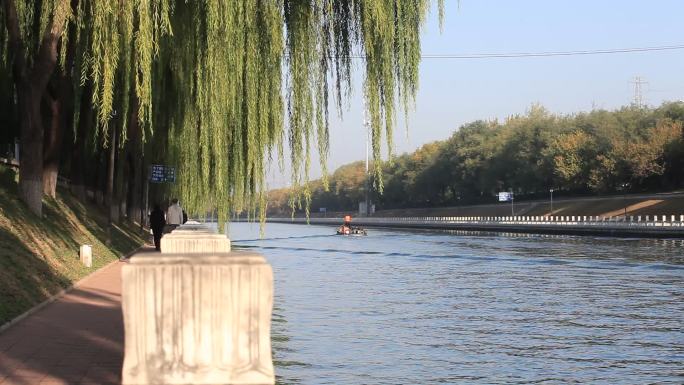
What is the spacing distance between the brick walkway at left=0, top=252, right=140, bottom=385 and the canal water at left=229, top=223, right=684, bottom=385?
2.34 meters

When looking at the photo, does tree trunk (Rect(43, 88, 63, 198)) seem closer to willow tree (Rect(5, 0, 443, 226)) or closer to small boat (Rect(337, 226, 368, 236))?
willow tree (Rect(5, 0, 443, 226))

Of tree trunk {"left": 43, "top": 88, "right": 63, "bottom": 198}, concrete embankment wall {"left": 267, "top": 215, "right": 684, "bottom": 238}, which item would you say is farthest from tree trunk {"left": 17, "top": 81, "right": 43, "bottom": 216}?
concrete embankment wall {"left": 267, "top": 215, "right": 684, "bottom": 238}

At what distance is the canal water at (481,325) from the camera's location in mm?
12086

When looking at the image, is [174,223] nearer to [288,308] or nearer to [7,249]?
[288,308]

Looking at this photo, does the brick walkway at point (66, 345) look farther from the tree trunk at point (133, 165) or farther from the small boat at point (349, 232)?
the small boat at point (349, 232)

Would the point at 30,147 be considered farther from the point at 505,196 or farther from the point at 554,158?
the point at 505,196

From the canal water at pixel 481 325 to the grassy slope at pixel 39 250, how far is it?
3.94 m

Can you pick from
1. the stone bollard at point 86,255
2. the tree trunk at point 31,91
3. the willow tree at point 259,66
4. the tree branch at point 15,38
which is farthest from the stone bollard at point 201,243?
the stone bollard at point 86,255

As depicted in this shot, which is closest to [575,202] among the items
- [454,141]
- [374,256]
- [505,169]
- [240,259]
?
[505,169]

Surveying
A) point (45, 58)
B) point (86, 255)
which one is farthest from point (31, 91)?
point (86, 255)

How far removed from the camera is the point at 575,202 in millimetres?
105812

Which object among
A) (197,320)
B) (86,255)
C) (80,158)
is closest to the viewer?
(197,320)

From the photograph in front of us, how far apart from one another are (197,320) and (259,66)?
243 inches

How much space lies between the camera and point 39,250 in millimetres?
18344
